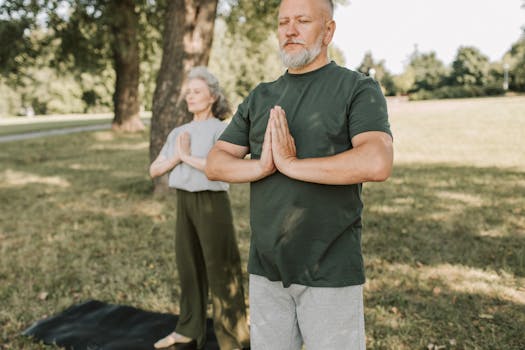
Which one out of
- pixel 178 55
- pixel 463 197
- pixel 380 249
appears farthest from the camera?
pixel 463 197

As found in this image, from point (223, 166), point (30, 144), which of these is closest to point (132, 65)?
point (30, 144)

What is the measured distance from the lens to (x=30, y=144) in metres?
21.2

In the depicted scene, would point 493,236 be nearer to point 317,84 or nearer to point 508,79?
point 317,84

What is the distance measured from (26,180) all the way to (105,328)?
10.0 meters

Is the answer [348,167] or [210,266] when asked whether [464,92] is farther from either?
[348,167]

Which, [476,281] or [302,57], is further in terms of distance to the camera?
[476,281]

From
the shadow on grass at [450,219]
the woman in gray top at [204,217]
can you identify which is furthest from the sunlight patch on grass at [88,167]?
the woman in gray top at [204,217]

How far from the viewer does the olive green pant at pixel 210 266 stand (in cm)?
373

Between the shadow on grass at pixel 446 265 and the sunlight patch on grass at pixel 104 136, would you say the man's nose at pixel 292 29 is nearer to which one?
the shadow on grass at pixel 446 265

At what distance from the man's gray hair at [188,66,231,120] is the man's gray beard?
1668 mm

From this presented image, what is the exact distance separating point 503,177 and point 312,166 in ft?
34.4

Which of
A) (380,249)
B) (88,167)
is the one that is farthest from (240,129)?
(88,167)

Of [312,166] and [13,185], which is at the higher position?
[312,166]

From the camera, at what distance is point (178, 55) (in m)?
9.01
